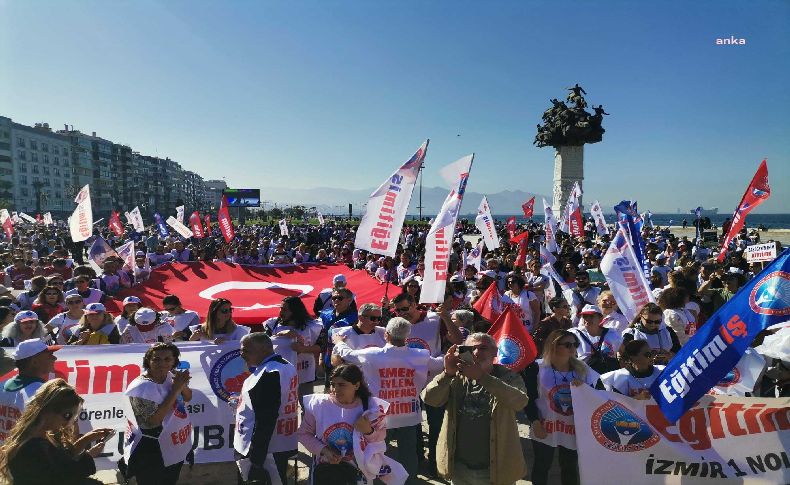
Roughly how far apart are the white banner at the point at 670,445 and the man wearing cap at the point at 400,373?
1.38m

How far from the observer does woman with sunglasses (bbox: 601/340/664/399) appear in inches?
159

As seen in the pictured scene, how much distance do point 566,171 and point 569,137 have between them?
280 centimetres

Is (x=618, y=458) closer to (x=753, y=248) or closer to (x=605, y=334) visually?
(x=605, y=334)

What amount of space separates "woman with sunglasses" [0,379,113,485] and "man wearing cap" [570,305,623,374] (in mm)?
4410

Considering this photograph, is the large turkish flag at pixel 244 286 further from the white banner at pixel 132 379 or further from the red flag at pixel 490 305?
the white banner at pixel 132 379

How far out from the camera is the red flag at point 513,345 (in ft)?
14.1

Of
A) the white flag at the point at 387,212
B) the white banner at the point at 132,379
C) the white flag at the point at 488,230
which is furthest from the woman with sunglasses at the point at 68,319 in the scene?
the white flag at the point at 488,230

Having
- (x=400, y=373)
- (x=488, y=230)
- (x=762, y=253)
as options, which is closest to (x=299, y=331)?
(x=400, y=373)

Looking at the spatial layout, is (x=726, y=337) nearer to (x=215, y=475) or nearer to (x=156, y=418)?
(x=156, y=418)

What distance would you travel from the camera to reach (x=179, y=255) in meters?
13.6

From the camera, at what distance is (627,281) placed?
18.9 feet

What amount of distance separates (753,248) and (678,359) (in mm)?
7657

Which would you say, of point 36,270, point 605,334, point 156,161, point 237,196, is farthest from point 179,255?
point 156,161

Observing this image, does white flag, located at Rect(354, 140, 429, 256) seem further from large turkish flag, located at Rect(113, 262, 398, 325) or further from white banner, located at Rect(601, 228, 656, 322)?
white banner, located at Rect(601, 228, 656, 322)
